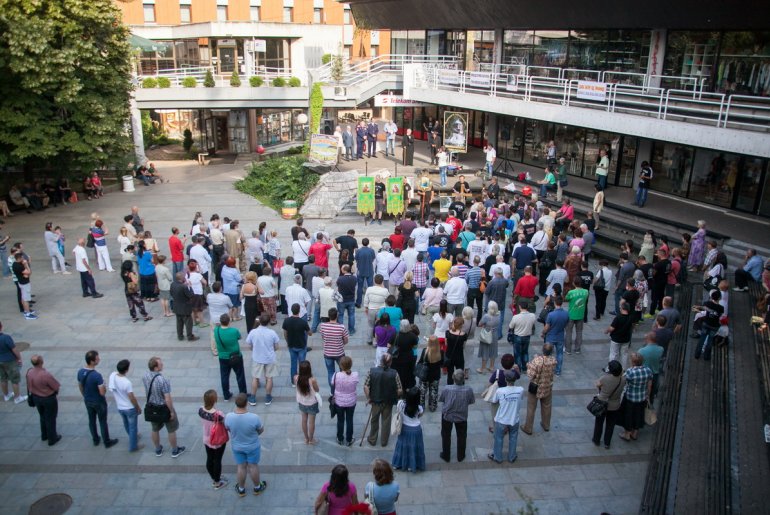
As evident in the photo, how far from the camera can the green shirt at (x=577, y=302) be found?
39.2ft

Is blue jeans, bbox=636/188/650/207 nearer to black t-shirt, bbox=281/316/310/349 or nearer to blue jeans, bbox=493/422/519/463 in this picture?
blue jeans, bbox=493/422/519/463

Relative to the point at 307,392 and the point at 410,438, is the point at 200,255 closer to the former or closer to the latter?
the point at 307,392

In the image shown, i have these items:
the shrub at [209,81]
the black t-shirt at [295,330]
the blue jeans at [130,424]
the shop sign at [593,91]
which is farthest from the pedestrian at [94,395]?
the shrub at [209,81]

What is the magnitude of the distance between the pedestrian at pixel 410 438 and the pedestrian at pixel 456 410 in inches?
14.8

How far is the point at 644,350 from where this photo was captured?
1009 centimetres

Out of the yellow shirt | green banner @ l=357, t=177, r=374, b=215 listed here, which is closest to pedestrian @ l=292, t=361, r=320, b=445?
the yellow shirt

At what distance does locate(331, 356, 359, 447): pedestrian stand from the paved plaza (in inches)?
10.7

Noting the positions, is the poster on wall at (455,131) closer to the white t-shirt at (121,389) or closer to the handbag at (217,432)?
the white t-shirt at (121,389)

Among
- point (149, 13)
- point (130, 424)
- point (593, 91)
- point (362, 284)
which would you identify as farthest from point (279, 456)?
point (149, 13)

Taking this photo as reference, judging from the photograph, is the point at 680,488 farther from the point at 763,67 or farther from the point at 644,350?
the point at 763,67

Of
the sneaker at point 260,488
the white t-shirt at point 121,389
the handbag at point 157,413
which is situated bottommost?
the sneaker at point 260,488

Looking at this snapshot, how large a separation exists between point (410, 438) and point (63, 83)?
19.1 metres

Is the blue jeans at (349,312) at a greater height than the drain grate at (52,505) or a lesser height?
greater

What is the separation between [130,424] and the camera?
30.9 ft
